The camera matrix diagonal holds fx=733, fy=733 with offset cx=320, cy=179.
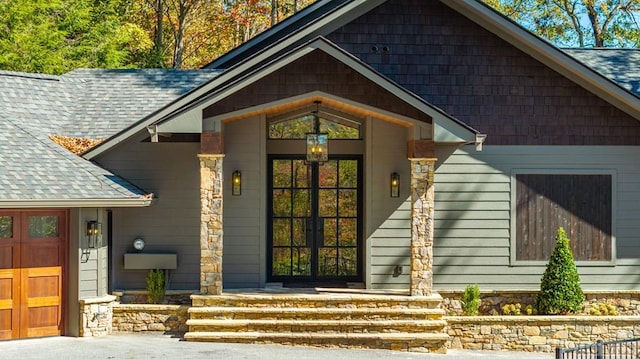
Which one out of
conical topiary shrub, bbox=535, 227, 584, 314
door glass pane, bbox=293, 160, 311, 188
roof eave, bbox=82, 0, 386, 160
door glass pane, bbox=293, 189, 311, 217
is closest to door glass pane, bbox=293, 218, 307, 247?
door glass pane, bbox=293, 189, 311, 217

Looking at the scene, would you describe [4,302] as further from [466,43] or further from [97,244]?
[466,43]

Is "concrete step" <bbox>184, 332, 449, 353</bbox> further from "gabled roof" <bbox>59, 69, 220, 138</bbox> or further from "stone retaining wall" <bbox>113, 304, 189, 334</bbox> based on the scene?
"gabled roof" <bbox>59, 69, 220, 138</bbox>

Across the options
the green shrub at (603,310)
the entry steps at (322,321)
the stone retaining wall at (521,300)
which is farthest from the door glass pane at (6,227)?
the green shrub at (603,310)

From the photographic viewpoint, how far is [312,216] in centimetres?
1327

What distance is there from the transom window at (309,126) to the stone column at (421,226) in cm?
184

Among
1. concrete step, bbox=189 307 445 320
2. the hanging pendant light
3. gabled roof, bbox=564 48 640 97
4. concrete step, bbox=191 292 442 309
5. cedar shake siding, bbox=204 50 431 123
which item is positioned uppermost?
gabled roof, bbox=564 48 640 97

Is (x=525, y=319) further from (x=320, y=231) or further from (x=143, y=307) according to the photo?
(x=143, y=307)

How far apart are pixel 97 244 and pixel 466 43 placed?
7.17 metres

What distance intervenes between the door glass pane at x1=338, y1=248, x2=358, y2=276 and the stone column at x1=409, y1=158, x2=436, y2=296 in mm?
1774

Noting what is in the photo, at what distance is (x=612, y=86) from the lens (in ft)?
40.6

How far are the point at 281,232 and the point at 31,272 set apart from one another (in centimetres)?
428

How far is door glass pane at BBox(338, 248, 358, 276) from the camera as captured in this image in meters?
13.3

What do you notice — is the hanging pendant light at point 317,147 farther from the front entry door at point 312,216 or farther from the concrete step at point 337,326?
the concrete step at point 337,326

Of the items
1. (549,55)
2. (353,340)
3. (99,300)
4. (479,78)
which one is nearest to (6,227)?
(99,300)
